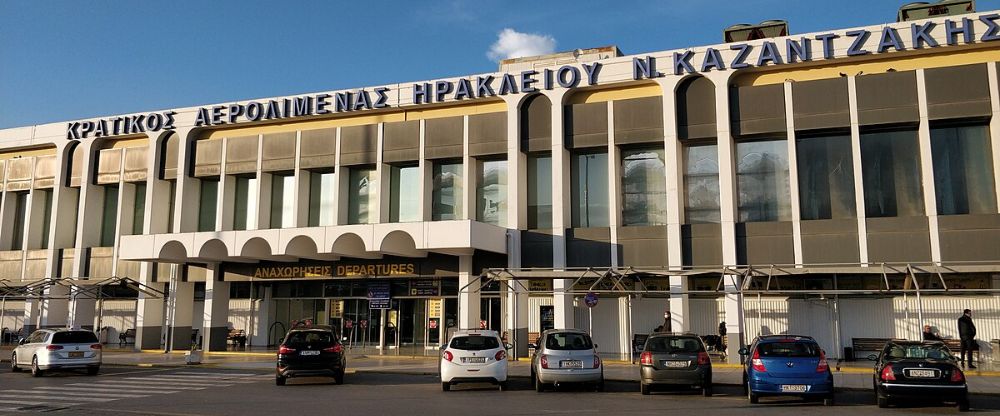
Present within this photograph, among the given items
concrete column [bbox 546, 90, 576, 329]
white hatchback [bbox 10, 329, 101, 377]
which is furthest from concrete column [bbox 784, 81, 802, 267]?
white hatchback [bbox 10, 329, 101, 377]

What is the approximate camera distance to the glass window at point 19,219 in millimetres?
40500

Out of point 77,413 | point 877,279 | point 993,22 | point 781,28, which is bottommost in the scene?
point 77,413

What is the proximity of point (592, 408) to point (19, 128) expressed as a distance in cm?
3781

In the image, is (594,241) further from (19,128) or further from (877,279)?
(19,128)

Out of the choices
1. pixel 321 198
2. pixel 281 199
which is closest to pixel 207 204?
pixel 281 199

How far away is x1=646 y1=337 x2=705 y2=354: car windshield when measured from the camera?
Answer: 17.4 metres

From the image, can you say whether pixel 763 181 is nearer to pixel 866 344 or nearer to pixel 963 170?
pixel 963 170

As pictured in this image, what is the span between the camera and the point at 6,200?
40.4 meters

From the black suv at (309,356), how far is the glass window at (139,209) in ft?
68.3

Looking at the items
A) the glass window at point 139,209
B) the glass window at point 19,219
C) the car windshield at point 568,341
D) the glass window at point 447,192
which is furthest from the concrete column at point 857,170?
the glass window at point 19,219

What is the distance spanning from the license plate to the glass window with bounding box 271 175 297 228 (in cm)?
2635

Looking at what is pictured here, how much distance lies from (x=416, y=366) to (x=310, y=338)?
619cm

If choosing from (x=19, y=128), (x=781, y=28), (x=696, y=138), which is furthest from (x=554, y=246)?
(x=19, y=128)

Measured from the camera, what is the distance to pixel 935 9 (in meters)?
27.9
